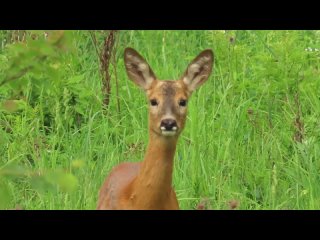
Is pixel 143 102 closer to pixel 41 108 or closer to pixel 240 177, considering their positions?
pixel 41 108

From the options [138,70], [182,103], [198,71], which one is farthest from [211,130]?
[182,103]

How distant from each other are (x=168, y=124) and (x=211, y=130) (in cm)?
156

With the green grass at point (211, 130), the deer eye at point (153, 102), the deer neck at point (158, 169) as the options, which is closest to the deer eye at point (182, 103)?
the deer eye at point (153, 102)

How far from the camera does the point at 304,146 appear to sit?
6.80 meters

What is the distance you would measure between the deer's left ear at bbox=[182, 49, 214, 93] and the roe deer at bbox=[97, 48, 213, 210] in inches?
2.7

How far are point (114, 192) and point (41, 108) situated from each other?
177 centimetres

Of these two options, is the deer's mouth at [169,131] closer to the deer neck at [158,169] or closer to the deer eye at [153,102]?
the deer neck at [158,169]

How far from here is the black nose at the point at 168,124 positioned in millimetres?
5621

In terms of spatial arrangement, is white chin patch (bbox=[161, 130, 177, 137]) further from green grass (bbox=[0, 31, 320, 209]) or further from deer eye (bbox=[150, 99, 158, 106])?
green grass (bbox=[0, 31, 320, 209])

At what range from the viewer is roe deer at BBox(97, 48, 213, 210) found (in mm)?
5660

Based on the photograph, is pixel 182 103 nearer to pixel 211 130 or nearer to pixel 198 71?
pixel 198 71

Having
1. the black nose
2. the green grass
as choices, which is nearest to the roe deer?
the black nose

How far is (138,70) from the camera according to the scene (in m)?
6.25

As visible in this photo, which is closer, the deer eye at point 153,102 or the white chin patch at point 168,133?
the white chin patch at point 168,133
